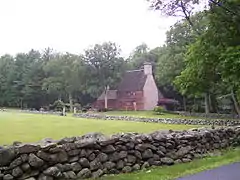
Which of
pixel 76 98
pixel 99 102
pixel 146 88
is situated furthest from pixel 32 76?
pixel 146 88

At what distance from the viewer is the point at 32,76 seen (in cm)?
7238

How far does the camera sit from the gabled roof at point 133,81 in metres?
63.9

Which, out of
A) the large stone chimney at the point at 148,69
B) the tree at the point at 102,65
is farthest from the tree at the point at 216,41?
the tree at the point at 102,65

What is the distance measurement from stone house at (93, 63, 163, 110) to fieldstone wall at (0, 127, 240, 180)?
163 ft

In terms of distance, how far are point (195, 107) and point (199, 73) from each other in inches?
1223

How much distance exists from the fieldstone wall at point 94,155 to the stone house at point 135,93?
1951 inches

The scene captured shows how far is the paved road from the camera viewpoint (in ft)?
27.3

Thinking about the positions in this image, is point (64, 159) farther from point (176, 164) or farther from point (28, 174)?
point (176, 164)

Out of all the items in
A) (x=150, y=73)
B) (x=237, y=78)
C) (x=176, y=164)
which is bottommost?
(x=176, y=164)

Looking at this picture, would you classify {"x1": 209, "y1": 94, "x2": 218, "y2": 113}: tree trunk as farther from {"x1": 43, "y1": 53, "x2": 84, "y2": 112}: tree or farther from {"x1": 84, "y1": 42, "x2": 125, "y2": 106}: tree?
{"x1": 43, "y1": 53, "x2": 84, "y2": 112}: tree

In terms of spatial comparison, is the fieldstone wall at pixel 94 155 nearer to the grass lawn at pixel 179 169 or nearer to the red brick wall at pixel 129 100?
the grass lawn at pixel 179 169

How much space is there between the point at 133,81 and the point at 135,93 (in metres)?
3.14

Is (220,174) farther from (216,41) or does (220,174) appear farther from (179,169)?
(216,41)

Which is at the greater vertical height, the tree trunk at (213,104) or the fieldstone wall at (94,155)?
the tree trunk at (213,104)
